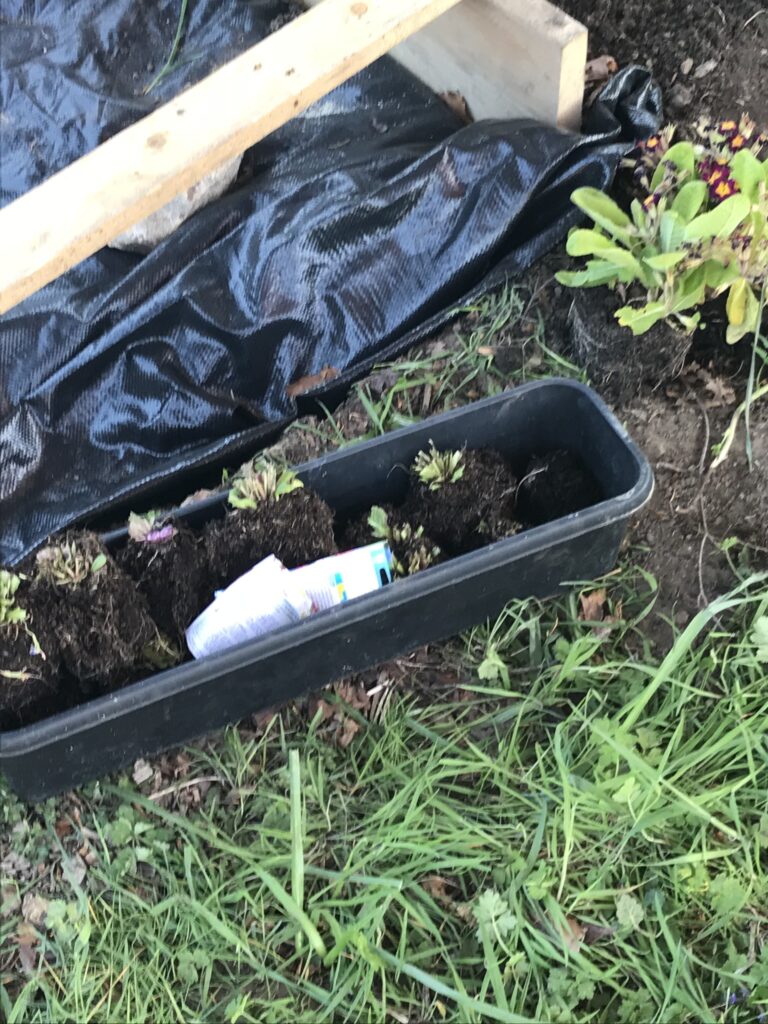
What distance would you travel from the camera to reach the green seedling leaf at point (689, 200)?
1.50 meters

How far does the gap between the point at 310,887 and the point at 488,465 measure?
2.63 ft

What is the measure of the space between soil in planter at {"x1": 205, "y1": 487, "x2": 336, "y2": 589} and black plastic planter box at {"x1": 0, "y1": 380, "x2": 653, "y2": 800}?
11 cm

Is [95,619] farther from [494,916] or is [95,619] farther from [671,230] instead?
[671,230]

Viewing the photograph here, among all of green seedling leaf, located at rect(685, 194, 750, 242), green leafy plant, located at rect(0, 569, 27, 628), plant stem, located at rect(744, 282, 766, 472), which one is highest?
green leafy plant, located at rect(0, 569, 27, 628)

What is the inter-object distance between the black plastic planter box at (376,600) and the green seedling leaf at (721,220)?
0.33 metres

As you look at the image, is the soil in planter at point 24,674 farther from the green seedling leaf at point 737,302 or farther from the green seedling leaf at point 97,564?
the green seedling leaf at point 737,302

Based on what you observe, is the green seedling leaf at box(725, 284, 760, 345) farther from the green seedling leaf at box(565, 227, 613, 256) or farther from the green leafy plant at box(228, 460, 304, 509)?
the green leafy plant at box(228, 460, 304, 509)

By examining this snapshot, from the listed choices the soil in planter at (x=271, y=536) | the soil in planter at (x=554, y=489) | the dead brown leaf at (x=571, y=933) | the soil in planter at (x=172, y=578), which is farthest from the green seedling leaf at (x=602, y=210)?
the dead brown leaf at (x=571, y=933)

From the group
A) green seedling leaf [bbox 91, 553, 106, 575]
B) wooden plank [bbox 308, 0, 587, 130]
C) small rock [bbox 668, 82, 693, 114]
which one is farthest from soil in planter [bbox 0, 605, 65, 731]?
Result: small rock [bbox 668, 82, 693, 114]

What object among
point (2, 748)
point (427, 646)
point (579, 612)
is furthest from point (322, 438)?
point (2, 748)

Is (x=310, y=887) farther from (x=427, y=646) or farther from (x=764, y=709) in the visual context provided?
(x=764, y=709)

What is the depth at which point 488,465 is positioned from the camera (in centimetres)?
160

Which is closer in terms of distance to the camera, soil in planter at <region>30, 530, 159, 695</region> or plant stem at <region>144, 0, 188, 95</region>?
soil in planter at <region>30, 530, 159, 695</region>

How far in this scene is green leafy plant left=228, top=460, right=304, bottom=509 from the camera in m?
1.48
